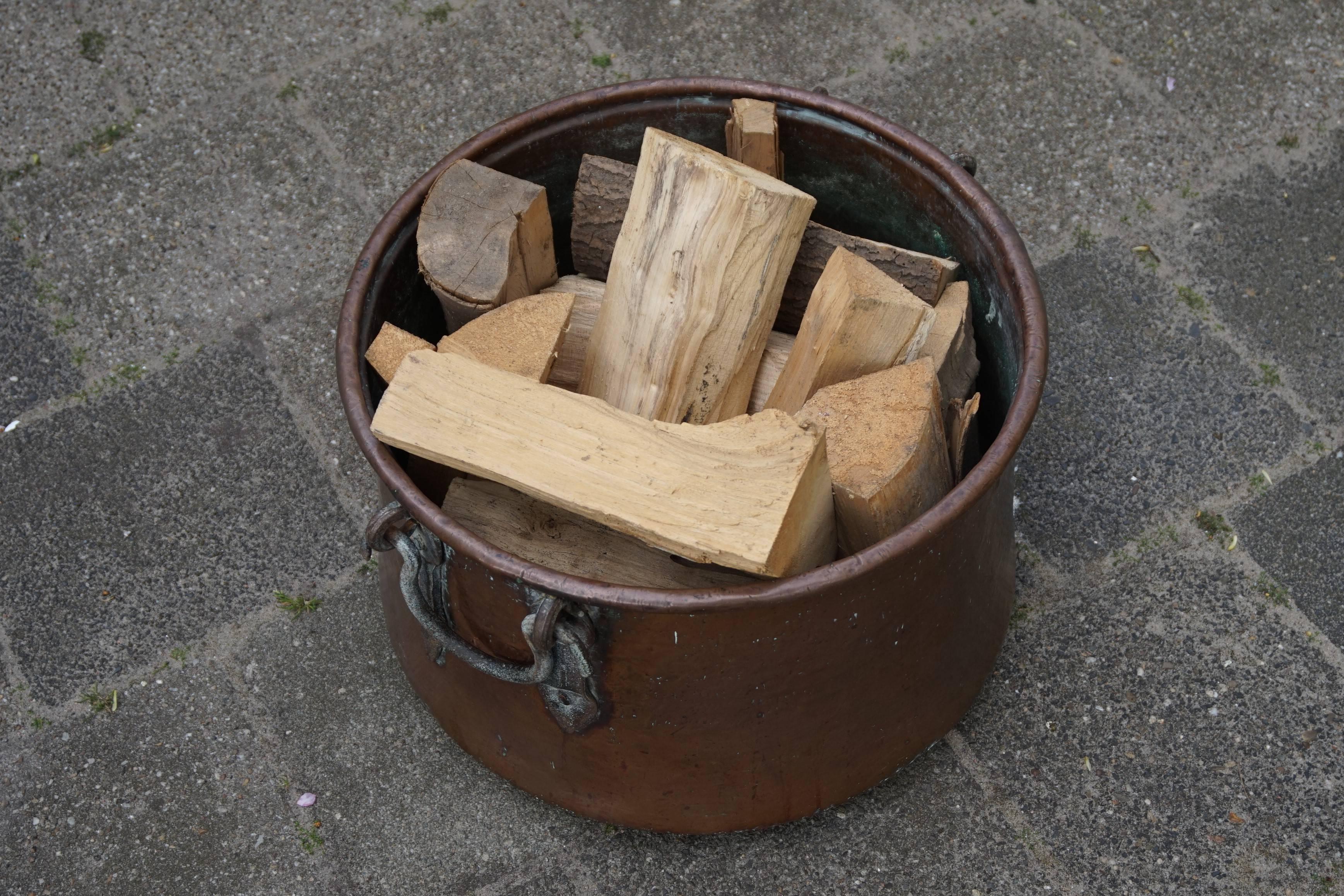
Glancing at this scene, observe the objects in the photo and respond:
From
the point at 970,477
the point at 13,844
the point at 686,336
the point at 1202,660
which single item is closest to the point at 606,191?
the point at 686,336

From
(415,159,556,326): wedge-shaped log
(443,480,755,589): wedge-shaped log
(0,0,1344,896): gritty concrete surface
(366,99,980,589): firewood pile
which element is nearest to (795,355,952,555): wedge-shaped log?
(366,99,980,589): firewood pile

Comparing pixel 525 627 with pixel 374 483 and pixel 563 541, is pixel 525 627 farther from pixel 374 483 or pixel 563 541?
pixel 374 483

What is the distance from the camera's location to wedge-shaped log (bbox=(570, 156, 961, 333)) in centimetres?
196

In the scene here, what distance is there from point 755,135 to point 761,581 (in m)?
0.79

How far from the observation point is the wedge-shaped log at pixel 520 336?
1.82 m

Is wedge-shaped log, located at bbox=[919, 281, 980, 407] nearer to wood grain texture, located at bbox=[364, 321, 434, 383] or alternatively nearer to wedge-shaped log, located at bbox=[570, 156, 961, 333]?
wedge-shaped log, located at bbox=[570, 156, 961, 333]

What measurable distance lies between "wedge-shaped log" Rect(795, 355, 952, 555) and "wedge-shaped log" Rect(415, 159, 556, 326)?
31 centimetres

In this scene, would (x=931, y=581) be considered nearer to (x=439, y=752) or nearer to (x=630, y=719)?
(x=630, y=719)

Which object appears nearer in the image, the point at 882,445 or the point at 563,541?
the point at 882,445

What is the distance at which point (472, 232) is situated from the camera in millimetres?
1931

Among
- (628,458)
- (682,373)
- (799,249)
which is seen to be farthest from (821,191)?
(628,458)

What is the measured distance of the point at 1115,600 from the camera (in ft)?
7.98

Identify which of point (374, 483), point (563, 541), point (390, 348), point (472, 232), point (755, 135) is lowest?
point (374, 483)

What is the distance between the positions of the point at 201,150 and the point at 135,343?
56 centimetres
